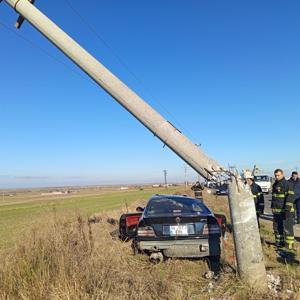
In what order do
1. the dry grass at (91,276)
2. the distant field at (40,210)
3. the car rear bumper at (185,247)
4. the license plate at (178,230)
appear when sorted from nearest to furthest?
the dry grass at (91,276) < the car rear bumper at (185,247) < the license plate at (178,230) < the distant field at (40,210)

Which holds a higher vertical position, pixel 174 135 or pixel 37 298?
pixel 174 135

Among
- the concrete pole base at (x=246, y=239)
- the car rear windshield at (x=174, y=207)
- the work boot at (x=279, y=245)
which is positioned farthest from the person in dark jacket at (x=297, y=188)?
the concrete pole base at (x=246, y=239)

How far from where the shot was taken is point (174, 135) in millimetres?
6504

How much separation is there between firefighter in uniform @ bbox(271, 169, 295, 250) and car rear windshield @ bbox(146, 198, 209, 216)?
2.10 meters

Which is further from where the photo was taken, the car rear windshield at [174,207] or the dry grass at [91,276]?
the car rear windshield at [174,207]

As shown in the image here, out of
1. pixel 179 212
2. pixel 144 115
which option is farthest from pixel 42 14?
pixel 179 212

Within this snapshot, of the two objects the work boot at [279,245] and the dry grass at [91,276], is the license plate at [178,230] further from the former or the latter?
the work boot at [279,245]

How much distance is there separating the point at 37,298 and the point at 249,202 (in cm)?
300

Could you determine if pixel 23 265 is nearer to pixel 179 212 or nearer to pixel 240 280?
pixel 240 280

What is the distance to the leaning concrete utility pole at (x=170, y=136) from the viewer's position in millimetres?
5457

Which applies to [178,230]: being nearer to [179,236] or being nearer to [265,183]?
[179,236]

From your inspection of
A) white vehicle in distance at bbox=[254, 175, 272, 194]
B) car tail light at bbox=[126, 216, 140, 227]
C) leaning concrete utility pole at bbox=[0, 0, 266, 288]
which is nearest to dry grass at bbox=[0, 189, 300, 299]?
leaning concrete utility pole at bbox=[0, 0, 266, 288]

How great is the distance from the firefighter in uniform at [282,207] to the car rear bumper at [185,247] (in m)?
→ 2.50

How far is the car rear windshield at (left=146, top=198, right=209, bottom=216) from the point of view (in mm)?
7891
